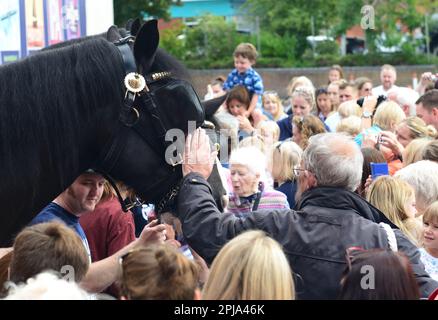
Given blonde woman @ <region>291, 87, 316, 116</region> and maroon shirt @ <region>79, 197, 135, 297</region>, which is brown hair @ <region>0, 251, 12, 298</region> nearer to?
maroon shirt @ <region>79, 197, 135, 297</region>

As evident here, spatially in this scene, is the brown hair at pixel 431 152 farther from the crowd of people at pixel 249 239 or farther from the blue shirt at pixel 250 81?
the blue shirt at pixel 250 81

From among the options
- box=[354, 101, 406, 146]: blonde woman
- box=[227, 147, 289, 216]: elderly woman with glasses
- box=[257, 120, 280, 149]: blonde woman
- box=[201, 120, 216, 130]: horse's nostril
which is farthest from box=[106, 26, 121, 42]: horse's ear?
box=[257, 120, 280, 149]: blonde woman

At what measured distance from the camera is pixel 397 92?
9758 millimetres

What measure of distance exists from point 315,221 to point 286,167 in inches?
115

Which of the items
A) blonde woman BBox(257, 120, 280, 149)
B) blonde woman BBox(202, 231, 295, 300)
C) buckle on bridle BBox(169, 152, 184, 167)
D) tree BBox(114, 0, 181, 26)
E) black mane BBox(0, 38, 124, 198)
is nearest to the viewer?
blonde woman BBox(202, 231, 295, 300)

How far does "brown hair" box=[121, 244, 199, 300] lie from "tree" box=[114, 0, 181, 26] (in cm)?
2307

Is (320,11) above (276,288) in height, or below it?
below

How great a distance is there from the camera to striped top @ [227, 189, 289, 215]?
5482mm

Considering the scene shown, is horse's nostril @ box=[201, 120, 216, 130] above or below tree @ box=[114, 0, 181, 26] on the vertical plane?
above

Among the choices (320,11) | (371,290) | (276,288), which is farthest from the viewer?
(320,11)

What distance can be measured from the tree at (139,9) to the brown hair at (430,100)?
59.8 feet
